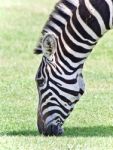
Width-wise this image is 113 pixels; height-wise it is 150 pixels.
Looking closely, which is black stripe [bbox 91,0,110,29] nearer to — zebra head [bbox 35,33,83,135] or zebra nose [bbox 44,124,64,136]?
zebra head [bbox 35,33,83,135]

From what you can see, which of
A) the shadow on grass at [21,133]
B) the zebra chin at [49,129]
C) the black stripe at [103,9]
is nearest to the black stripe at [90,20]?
the black stripe at [103,9]

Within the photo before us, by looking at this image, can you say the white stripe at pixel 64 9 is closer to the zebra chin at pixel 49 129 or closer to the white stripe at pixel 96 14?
the white stripe at pixel 96 14

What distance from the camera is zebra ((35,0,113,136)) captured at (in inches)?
437

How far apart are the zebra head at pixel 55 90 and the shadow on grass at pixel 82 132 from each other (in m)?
0.28

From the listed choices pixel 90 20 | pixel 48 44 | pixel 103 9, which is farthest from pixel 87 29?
pixel 48 44

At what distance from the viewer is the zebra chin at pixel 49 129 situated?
11031 mm

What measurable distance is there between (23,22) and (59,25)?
1865cm

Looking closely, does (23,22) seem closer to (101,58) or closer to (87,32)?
(101,58)

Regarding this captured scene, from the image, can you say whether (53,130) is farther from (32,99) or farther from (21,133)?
(32,99)

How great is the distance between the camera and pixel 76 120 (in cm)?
1331

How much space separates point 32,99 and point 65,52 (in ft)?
14.8

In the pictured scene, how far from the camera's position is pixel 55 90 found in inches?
439

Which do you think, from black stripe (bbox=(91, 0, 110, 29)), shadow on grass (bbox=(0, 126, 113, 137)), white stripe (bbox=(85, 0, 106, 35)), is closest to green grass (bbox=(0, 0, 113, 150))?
shadow on grass (bbox=(0, 126, 113, 137))

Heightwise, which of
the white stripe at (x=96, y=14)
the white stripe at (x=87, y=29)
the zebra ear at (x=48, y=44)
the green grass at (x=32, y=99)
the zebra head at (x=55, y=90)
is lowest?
the green grass at (x=32, y=99)
